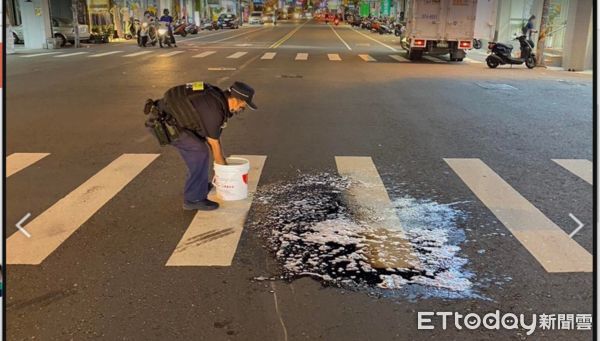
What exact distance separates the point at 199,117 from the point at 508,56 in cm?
1684

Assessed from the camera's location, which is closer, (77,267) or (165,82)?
(77,267)

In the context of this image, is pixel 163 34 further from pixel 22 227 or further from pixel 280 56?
pixel 22 227

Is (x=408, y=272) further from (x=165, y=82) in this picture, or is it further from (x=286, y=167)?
(x=165, y=82)

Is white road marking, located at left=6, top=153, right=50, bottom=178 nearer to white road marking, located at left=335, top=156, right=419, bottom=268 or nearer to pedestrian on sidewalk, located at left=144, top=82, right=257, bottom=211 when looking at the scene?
pedestrian on sidewalk, located at left=144, top=82, right=257, bottom=211

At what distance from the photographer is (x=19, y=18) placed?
2839cm

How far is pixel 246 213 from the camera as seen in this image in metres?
5.16

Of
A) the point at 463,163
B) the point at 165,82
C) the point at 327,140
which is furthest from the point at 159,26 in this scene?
the point at 463,163

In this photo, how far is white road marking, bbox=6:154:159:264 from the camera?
430 cm

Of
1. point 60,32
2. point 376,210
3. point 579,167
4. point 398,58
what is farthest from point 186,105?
point 60,32

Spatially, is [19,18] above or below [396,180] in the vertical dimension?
above

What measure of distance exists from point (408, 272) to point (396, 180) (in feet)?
7.66

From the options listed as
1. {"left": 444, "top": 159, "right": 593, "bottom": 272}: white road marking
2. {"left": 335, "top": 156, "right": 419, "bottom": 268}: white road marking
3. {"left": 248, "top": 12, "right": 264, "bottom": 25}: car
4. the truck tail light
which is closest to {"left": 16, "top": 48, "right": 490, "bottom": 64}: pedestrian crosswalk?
the truck tail light

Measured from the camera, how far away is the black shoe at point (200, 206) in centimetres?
519

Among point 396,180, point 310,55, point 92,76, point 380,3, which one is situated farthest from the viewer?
point 380,3
